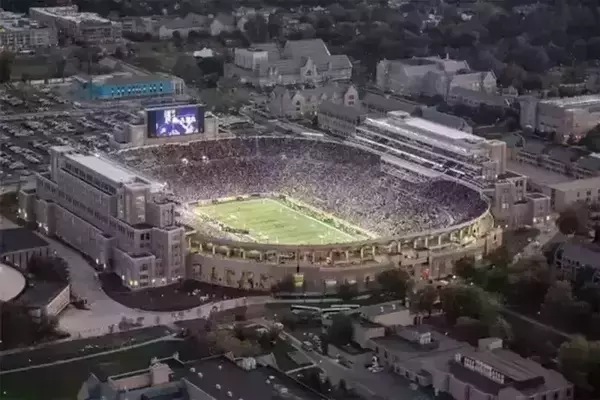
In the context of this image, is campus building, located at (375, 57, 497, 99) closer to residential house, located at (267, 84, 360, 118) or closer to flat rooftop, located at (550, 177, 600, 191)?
residential house, located at (267, 84, 360, 118)

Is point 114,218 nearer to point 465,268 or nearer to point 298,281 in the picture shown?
point 298,281

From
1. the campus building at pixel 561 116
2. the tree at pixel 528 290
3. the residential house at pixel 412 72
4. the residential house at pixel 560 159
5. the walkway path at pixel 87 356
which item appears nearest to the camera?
the walkway path at pixel 87 356

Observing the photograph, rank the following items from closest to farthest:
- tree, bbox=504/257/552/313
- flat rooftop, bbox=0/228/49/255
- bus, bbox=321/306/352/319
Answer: bus, bbox=321/306/352/319 < tree, bbox=504/257/552/313 < flat rooftop, bbox=0/228/49/255

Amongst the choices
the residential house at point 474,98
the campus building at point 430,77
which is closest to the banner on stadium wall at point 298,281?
the residential house at point 474,98

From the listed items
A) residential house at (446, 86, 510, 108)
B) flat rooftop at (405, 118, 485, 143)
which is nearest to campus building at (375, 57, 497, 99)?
residential house at (446, 86, 510, 108)

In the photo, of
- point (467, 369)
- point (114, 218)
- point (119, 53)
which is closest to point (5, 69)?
point (119, 53)

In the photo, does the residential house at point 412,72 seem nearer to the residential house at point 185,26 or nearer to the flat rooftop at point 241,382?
the residential house at point 185,26
